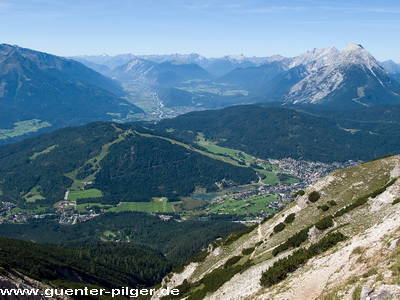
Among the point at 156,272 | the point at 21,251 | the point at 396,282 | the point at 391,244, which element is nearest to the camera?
the point at 396,282

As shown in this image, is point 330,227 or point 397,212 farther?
point 330,227

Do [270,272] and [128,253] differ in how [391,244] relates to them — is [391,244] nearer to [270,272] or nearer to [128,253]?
[270,272]

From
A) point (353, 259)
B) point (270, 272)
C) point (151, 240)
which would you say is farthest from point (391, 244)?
point (151, 240)

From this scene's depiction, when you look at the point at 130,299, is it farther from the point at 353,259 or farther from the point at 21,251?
the point at 353,259

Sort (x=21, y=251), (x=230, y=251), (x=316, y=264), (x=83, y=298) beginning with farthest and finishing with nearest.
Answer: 1. (x=21, y=251)
2. (x=230, y=251)
3. (x=83, y=298)
4. (x=316, y=264)

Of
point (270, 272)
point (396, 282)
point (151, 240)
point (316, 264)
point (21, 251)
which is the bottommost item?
point (151, 240)

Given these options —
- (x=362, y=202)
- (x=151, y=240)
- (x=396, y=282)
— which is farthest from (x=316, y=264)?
(x=151, y=240)

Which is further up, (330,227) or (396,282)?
(396,282)
